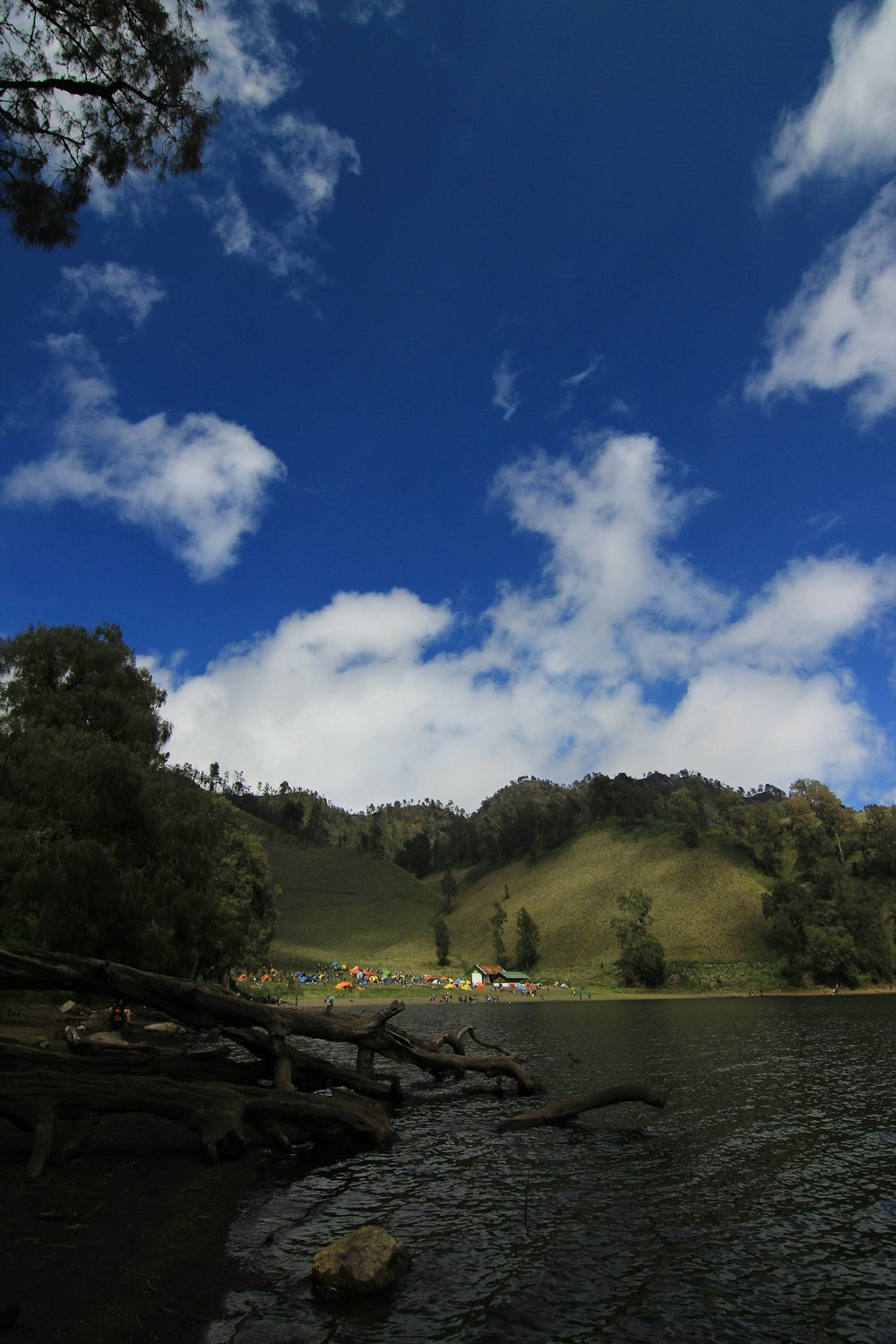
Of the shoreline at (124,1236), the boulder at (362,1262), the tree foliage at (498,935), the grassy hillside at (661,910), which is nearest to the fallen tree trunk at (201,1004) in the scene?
the shoreline at (124,1236)

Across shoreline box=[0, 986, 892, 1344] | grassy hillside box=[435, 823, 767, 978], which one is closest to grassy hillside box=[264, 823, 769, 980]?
grassy hillside box=[435, 823, 767, 978]

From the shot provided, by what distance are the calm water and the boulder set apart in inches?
12.6

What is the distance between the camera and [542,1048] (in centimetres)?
4884

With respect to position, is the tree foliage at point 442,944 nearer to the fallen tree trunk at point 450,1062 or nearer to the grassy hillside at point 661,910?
the grassy hillside at point 661,910

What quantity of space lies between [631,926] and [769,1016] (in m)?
64.4

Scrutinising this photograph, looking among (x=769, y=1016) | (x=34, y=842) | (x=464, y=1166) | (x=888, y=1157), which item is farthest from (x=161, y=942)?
(x=769, y=1016)

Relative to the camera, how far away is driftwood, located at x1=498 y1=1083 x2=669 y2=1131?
23.1 metres

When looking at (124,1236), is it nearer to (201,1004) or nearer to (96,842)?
(201,1004)

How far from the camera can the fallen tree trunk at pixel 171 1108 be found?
16.3 m

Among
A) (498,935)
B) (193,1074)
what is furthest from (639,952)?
(193,1074)

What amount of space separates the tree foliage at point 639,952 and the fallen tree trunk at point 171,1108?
397 feet

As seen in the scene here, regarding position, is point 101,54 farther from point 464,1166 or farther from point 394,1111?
point 394,1111

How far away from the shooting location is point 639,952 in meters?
130

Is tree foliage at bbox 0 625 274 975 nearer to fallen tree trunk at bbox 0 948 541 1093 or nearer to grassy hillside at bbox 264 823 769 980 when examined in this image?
fallen tree trunk at bbox 0 948 541 1093
